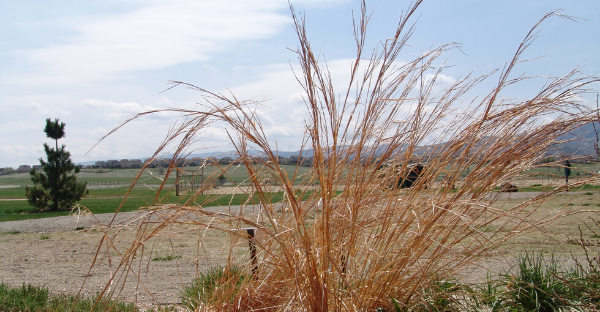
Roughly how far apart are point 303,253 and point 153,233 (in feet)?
2.27

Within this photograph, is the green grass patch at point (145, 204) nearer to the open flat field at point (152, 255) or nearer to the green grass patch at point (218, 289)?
the open flat field at point (152, 255)

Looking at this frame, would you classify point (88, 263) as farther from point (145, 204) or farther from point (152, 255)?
point (145, 204)

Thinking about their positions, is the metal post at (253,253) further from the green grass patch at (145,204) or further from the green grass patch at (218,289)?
the green grass patch at (145,204)

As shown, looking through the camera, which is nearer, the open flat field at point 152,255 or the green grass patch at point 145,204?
the green grass patch at point 145,204

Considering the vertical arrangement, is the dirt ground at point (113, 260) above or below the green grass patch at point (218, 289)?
below

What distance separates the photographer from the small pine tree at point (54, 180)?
1895cm

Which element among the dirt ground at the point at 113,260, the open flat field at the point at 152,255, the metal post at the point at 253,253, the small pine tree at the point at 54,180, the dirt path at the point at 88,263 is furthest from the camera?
the small pine tree at the point at 54,180

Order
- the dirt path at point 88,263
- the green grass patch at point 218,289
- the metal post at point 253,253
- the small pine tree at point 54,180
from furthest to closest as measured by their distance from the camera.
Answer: the small pine tree at point 54,180, the dirt path at point 88,263, the green grass patch at point 218,289, the metal post at point 253,253

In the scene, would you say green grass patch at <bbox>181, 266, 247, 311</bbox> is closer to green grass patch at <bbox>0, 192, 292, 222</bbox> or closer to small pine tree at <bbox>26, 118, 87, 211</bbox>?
green grass patch at <bbox>0, 192, 292, 222</bbox>

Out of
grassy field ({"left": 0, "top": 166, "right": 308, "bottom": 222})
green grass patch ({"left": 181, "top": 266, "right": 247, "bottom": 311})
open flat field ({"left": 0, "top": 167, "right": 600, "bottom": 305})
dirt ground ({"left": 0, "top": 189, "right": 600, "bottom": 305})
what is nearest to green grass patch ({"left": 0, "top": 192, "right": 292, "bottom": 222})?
grassy field ({"left": 0, "top": 166, "right": 308, "bottom": 222})

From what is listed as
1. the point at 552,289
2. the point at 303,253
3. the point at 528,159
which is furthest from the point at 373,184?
the point at 552,289

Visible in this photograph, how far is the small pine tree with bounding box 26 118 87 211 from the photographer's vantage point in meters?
19.0

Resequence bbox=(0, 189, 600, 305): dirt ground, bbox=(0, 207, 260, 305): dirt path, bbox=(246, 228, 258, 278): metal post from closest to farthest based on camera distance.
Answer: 1. bbox=(246, 228, 258, 278): metal post
2. bbox=(0, 189, 600, 305): dirt ground
3. bbox=(0, 207, 260, 305): dirt path

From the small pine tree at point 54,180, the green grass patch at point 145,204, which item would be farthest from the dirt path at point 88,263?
the small pine tree at point 54,180
